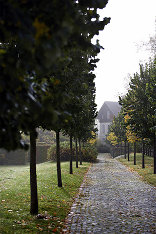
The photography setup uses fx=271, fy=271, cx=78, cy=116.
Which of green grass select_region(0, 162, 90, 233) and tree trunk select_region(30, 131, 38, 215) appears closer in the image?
green grass select_region(0, 162, 90, 233)

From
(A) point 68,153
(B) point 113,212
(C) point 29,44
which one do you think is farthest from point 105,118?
(C) point 29,44

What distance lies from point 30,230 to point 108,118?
243 feet

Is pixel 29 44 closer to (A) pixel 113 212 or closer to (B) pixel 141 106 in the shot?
(A) pixel 113 212

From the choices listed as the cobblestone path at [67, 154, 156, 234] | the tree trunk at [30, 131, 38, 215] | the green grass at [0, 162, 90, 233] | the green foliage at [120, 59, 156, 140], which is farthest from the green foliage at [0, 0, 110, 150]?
the green foliage at [120, 59, 156, 140]

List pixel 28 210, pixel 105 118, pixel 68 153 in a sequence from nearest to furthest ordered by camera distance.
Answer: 1. pixel 28 210
2. pixel 68 153
3. pixel 105 118

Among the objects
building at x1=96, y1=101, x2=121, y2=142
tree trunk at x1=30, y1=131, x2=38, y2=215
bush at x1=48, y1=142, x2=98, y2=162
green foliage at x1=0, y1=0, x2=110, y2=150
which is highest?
building at x1=96, y1=101, x2=121, y2=142

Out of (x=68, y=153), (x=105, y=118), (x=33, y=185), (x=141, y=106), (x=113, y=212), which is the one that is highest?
(x=105, y=118)

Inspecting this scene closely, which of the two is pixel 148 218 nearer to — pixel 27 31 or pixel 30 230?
pixel 30 230

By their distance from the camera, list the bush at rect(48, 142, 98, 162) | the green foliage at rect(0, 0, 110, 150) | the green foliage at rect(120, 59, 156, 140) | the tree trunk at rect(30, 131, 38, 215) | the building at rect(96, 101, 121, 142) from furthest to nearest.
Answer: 1. the building at rect(96, 101, 121, 142)
2. the bush at rect(48, 142, 98, 162)
3. the green foliage at rect(120, 59, 156, 140)
4. the tree trunk at rect(30, 131, 38, 215)
5. the green foliage at rect(0, 0, 110, 150)

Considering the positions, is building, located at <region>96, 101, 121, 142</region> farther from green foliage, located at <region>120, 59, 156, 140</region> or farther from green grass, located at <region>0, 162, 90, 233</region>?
Result: green grass, located at <region>0, 162, 90, 233</region>

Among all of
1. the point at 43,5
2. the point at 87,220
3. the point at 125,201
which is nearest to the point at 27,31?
the point at 43,5

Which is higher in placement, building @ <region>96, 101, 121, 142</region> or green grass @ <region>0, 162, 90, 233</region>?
building @ <region>96, 101, 121, 142</region>

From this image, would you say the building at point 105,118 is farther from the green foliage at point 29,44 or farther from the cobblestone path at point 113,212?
the green foliage at point 29,44

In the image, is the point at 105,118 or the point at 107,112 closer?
the point at 107,112
